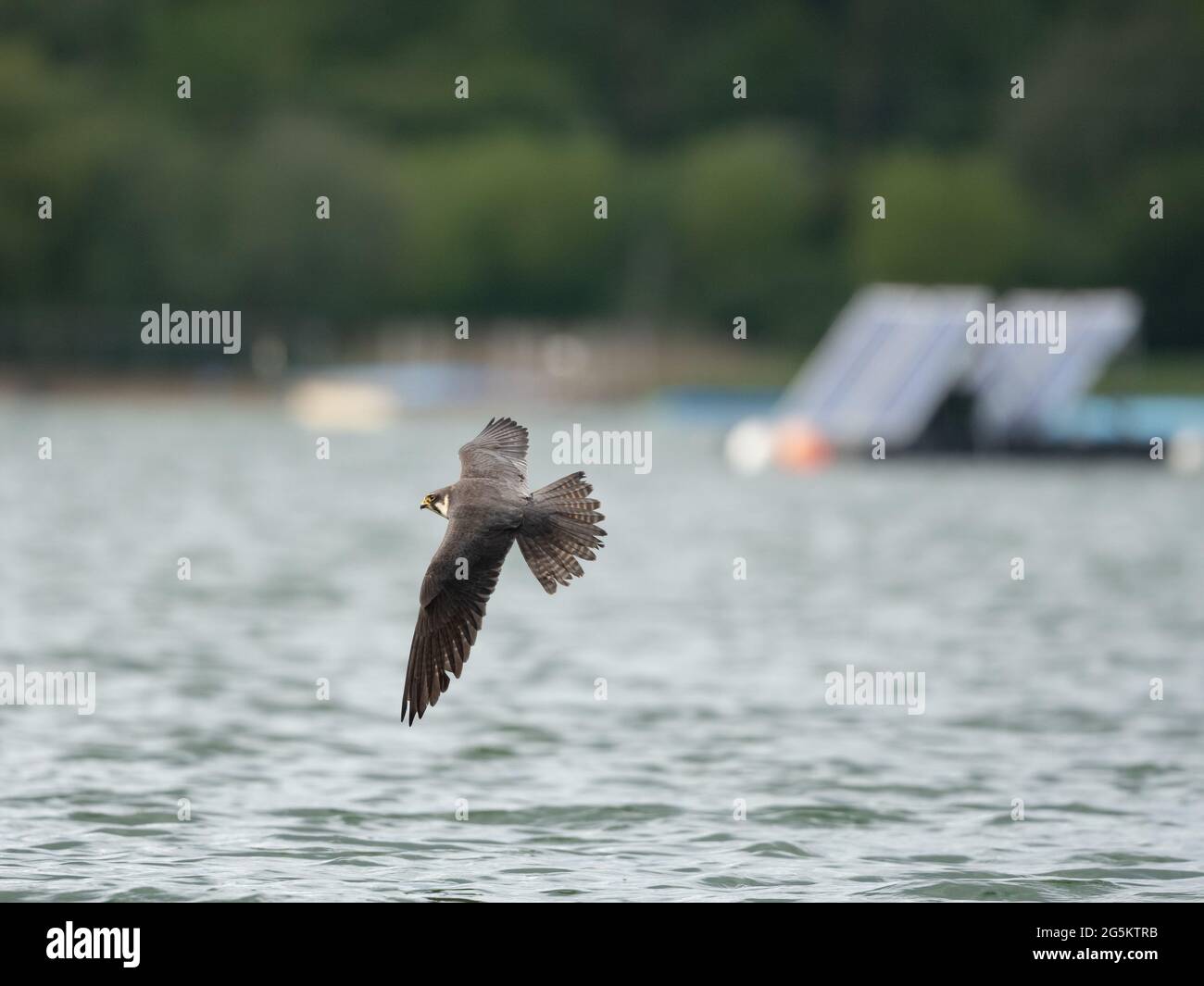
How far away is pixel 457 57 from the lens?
116 m

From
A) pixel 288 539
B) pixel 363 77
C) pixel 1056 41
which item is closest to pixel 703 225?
pixel 1056 41

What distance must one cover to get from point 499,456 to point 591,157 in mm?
87899

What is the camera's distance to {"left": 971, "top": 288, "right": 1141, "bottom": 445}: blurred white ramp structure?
47906 mm

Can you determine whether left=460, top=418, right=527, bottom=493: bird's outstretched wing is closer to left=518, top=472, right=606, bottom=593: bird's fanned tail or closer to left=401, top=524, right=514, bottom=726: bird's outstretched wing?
left=518, top=472, right=606, bottom=593: bird's fanned tail

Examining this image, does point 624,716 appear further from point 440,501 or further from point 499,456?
point 440,501

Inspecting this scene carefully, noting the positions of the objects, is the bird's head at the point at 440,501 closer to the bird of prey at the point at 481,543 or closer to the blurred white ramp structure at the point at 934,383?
the bird of prey at the point at 481,543

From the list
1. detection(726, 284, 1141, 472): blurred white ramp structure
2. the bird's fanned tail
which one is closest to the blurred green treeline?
detection(726, 284, 1141, 472): blurred white ramp structure

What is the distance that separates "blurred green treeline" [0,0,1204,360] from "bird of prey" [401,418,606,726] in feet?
221

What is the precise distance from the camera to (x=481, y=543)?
1227cm

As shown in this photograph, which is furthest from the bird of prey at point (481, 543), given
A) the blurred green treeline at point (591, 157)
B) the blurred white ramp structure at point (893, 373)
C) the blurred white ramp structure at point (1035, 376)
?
the blurred green treeline at point (591, 157)

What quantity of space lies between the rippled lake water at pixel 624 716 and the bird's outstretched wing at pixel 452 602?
1314 millimetres

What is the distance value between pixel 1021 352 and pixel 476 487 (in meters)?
37.7

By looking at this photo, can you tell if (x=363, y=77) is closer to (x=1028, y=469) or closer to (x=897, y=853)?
(x=1028, y=469)

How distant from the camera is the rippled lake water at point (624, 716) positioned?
44.8 feet
